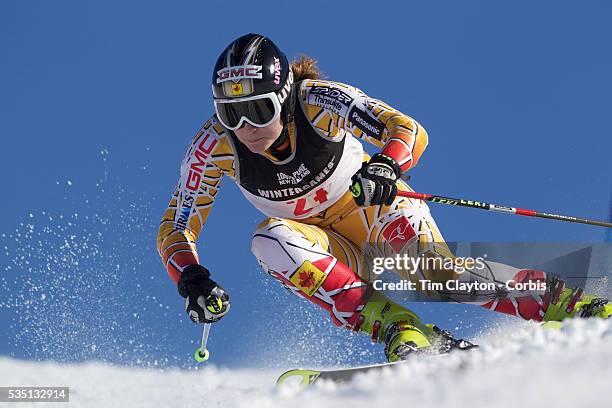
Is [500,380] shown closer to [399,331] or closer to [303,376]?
[303,376]

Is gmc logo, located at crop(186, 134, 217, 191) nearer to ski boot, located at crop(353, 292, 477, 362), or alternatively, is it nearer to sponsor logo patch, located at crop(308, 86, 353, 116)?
sponsor logo patch, located at crop(308, 86, 353, 116)

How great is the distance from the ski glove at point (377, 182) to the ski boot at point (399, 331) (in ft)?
1.24

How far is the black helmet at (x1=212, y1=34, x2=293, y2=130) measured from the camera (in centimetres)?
263

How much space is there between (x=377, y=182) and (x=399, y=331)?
0.46 meters

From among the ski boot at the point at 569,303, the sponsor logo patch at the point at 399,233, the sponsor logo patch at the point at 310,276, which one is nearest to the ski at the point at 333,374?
the sponsor logo patch at the point at 310,276

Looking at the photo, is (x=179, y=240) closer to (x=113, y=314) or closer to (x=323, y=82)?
(x=323, y=82)

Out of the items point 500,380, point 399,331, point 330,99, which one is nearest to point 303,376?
point 399,331

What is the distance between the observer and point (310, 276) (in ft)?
8.42

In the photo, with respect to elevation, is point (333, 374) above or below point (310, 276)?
below

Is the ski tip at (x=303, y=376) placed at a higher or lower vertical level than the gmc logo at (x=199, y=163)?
lower

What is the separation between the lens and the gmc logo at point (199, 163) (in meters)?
2.90

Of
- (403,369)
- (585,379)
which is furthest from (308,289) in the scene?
(585,379)

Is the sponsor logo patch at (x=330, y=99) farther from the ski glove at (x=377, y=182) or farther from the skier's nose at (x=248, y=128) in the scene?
the ski glove at (x=377, y=182)

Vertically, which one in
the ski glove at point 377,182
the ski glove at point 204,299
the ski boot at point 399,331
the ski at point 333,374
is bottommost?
the ski at point 333,374
